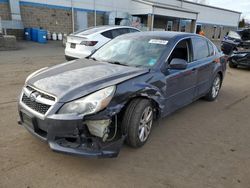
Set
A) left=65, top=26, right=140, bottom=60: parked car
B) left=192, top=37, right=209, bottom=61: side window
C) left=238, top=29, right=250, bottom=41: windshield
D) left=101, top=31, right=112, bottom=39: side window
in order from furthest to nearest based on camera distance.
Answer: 1. left=238, top=29, right=250, bottom=41: windshield
2. left=101, top=31, right=112, bottom=39: side window
3. left=65, top=26, right=140, bottom=60: parked car
4. left=192, top=37, right=209, bottom=61: side window

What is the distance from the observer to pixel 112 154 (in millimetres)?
2607

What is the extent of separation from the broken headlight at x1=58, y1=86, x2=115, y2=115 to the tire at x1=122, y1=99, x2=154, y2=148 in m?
0.43

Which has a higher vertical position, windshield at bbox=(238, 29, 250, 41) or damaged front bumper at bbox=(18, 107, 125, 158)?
windshield at bbox=(238, 29, 250, 41)

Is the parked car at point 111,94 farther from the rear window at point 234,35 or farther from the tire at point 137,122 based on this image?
the rear window at point 234,35

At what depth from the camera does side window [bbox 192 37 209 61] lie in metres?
4.41

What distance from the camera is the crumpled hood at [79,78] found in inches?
102

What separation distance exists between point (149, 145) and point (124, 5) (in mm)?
22951

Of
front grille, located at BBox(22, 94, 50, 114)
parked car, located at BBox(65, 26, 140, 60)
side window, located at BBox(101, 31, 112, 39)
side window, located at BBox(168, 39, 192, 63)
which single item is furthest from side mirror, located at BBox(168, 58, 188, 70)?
side window, located at BBox(101, 31, 112, 39)

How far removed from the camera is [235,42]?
47.6 feet

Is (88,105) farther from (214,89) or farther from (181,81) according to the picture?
(214,89)

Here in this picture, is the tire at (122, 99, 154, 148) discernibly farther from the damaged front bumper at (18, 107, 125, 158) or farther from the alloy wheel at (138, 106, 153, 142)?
the damaged front bumper at (18, 107, 125, 158)

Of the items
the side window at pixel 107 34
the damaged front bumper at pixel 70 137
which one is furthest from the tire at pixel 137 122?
the side window at pixel 107 34

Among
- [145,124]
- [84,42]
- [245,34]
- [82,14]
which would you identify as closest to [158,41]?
[145,124]

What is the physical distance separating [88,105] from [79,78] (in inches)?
20.8
